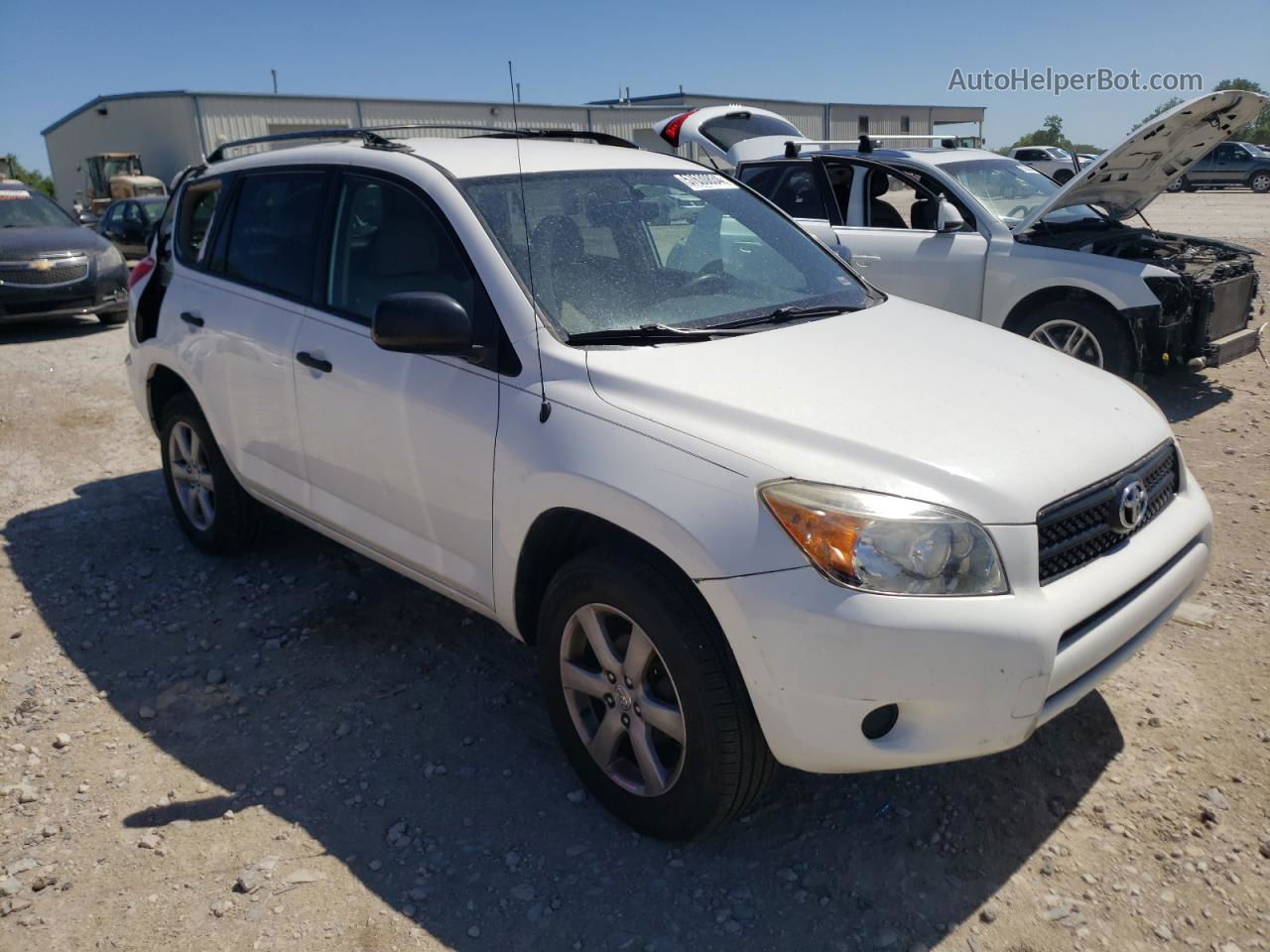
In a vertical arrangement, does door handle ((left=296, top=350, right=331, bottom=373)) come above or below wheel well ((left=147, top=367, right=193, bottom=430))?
above

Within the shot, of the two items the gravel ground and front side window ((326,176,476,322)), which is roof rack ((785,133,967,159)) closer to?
the gravel ground

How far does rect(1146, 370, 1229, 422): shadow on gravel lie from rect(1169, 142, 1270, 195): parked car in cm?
2518

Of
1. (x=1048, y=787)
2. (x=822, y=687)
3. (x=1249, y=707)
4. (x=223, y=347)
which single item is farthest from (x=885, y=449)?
(x=223, y=347)

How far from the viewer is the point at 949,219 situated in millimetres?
7188

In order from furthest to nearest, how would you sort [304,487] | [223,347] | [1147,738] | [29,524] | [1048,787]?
1. [29,524]
2. [223,347]
3. [304,487]
4. [1147,738]
5. [1048,787]

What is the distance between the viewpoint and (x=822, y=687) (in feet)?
7.63

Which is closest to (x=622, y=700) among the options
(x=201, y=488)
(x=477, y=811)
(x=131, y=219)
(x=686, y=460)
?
(x=477, y=811)

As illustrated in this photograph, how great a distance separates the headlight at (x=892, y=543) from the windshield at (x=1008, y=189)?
18.3 feet

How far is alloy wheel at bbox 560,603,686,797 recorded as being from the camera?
2.67 metres

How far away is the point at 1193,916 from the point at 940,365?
1.58 m

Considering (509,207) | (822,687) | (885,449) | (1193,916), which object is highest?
(509,207)

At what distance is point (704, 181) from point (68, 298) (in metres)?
9.34

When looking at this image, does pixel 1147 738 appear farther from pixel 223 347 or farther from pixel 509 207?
pixel 223 347

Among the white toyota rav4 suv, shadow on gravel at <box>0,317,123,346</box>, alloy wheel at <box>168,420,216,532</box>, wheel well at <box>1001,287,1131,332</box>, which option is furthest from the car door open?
shadow on gravel at <box>0,317,123,346</box>
